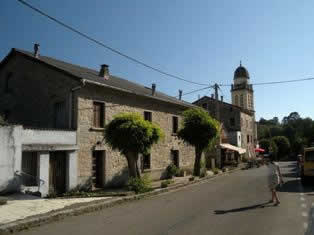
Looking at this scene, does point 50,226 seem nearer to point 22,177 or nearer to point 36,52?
point 22,177

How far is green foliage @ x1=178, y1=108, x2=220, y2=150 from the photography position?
21.8m

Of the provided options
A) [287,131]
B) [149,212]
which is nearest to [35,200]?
[149,212]

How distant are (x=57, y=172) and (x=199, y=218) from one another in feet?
27.2

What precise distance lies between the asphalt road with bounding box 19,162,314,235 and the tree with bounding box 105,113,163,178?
2946mm

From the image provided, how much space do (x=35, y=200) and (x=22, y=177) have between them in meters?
2.08

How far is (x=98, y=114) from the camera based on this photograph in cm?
1750

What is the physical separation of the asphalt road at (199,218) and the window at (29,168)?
179 inches

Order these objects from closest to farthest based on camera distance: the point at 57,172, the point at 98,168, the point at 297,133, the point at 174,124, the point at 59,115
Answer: the point at 57,172
the point at 59,115
the point at 98,168
the point at 174,124
the point at 297,133

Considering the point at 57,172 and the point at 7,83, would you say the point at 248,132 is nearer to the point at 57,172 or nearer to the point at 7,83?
the point at 7,83

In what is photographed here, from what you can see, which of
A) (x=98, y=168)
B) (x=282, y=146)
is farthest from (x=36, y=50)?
(x=282, y=146)

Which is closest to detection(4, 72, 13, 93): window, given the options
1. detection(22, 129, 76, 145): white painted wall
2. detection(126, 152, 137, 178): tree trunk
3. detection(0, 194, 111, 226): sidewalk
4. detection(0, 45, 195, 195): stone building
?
detection(0, 45, 195, 195): stone building

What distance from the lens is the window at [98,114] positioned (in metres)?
17.3

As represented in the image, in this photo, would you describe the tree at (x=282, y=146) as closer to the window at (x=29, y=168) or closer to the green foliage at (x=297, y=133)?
the green foliage at (x=297, y=133)

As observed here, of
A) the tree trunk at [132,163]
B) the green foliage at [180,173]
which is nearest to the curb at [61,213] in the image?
the tree trunk at [132,163]
